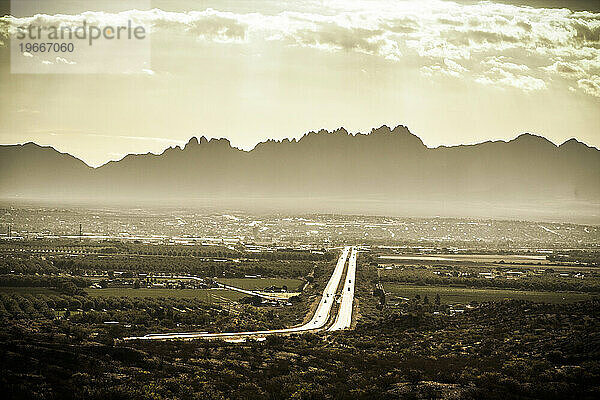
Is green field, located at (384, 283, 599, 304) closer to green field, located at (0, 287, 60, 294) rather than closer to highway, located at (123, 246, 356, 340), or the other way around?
highway, located at (123, 246, 356, 340)

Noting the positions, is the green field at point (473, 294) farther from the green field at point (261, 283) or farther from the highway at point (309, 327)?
the green field at point (261, 283)

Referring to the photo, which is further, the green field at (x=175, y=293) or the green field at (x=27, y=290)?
the green field at (x=175, y=293)

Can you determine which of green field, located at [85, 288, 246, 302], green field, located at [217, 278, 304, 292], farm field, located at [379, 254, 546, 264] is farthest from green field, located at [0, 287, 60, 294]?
farm field, located at [379, 254, 546, 264]

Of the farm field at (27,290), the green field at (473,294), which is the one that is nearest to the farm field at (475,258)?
the green field at (473,294)

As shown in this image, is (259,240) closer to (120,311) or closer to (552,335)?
(120,311)

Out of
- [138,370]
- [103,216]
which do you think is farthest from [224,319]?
[103,216]

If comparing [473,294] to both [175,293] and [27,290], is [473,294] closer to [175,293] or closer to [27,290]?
[175,293]

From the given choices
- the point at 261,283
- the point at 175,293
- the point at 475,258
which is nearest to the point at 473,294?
the point at 261,283
